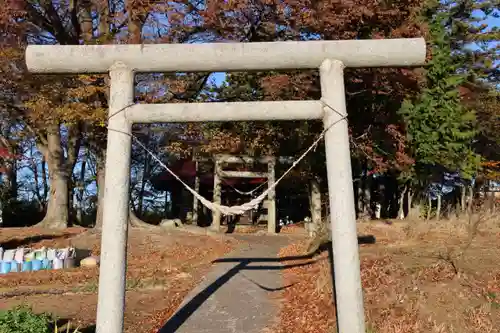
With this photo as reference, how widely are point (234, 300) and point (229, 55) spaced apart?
454 centimetres

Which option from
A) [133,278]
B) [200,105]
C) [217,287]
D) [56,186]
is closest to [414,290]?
[217,287]

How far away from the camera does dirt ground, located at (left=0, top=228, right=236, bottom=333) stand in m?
8.21

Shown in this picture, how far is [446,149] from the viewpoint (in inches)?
712

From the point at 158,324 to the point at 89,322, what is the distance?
1.07m

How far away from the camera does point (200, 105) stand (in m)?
5.29

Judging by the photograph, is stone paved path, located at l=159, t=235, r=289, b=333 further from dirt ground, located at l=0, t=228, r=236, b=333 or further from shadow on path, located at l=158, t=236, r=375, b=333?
dirt ground, located at l=0, t=228, r=236, b=333

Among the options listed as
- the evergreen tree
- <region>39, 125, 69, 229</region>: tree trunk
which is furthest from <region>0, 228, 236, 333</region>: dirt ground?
the evergreen tree

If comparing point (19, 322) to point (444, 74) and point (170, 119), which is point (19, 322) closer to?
point (170, 119)

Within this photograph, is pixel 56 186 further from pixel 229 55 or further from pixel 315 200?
pixel 229 55

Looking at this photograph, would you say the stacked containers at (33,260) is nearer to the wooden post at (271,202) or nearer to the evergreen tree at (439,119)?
the wooden post at (271,202)

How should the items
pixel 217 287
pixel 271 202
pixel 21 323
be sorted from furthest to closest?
pixel 271 202
pixel 217 287
pixel 21 323

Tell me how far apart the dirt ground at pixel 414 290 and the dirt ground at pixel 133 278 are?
7.59ft

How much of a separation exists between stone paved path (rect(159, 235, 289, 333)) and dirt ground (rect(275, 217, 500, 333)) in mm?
329

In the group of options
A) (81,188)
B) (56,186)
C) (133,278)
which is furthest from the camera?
(81,188)
